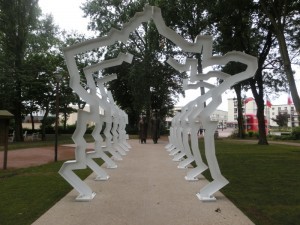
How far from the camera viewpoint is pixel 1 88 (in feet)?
103

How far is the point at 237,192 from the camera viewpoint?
8.27 m

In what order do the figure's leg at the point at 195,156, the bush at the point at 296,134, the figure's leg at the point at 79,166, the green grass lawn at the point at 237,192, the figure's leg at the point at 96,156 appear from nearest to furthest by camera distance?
1. the green grass lawn at the point at 237,192
2. the figure's leg at the point at 79,166
3. the figure's leg at the point at 195,156
4. the figure's leg at the point at 96,156
5. the bush at the point at 296,134

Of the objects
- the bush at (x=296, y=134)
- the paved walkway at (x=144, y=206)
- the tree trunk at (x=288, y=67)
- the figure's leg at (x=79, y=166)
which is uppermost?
the tree trunk at (x=288, y=67)

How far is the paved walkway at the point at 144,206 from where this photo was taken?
6.01m

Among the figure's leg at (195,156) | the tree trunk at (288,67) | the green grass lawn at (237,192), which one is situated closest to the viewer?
the green grass lawn at (237,192)

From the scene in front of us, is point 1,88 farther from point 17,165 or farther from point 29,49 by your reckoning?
point 17,165

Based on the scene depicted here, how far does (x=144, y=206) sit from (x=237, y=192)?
237 centimetres

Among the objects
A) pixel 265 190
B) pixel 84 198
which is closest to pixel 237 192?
pixel 265 190

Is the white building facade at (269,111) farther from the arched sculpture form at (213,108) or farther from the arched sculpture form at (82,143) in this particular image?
the arched sculpture form at (82,143)

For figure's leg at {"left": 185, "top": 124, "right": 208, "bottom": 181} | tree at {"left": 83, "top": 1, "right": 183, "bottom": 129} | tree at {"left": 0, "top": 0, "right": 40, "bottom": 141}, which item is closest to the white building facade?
tree at {"left": 83, "top": 1, "right": 183, "bottom": 129}

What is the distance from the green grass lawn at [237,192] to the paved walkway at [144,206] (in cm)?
28

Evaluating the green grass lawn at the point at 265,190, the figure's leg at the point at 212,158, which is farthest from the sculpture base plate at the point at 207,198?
the green grass lawn at the point at 265,190

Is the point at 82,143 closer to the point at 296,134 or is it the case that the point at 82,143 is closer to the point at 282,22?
the point at 282,22

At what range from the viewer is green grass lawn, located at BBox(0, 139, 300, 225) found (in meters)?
6.31
